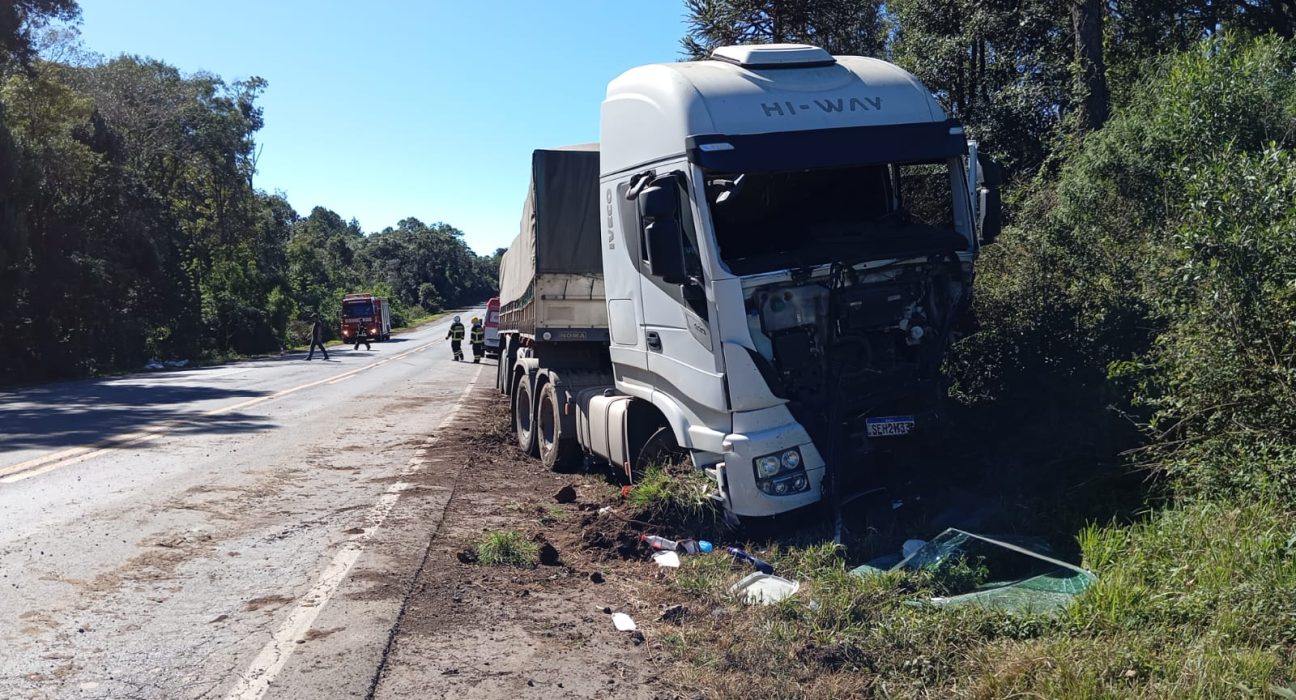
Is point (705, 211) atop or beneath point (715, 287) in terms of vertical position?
atop

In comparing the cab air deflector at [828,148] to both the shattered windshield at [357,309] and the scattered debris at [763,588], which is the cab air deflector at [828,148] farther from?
the shattered windshield at [357,309]

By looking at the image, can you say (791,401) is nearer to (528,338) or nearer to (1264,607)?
(1264,607)

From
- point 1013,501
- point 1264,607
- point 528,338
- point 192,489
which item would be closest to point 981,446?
point 1013,501

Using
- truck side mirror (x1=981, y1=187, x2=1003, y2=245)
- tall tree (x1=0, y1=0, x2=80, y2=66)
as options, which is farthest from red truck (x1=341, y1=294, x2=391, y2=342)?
truck side mirror (x1=981, y1=187, x2=1003, y2=245)

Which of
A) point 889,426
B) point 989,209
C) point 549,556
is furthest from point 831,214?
point 549,556

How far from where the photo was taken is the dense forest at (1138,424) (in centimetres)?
420

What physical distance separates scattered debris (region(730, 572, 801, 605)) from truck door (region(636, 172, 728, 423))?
3.94 feet

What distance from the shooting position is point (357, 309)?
58062 millimetres

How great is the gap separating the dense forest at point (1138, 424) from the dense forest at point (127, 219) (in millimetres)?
26198

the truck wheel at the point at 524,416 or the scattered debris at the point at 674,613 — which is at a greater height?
the truck wheel at the point at 524,416

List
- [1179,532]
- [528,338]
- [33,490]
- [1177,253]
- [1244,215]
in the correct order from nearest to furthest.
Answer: [1179,532] < [1244,215] < [1177,253] < [33,490] < [528,338]

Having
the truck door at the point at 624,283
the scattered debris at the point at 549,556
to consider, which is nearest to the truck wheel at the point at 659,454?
the truck door at the point at 624,283

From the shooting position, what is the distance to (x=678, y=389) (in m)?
7.16

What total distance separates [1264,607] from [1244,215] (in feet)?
8.70
